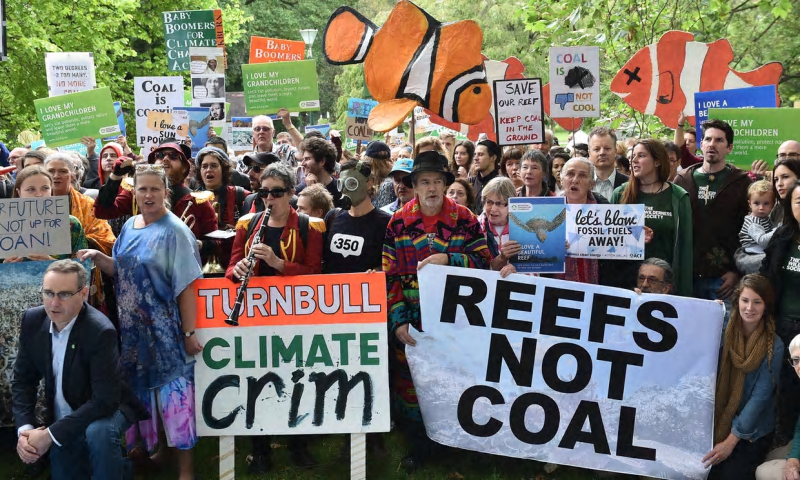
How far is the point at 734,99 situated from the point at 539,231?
410 cm

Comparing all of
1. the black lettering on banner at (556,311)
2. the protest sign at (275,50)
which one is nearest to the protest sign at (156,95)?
the protest sign at (275,50)

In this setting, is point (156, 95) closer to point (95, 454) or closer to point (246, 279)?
point (246, 279)

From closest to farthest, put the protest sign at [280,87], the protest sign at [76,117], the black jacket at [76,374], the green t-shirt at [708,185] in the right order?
the black jacket at [76,374]
the green t-shirt at [708,185]
the protest sign at [76,117]
the protest sign at [280,87]

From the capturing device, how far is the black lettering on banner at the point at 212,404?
5.19m

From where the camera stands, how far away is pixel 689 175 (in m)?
6.51

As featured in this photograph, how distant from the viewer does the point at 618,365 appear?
5.19 metres

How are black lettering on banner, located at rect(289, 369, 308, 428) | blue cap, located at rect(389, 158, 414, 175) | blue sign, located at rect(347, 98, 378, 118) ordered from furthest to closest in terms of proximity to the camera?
blue sign, located at rect(347, 98, 378, 118) < blue cap, located at rect(389, 158, 414, 175) < black lettering on banner, located at rect(289, 369, 308, 428)

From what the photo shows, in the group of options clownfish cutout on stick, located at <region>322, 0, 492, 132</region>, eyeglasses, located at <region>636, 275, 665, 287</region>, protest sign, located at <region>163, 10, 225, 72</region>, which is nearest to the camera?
eyeglasses, located at <region>636, 275, 665, 287</region>

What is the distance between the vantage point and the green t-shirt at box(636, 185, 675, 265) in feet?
19.0

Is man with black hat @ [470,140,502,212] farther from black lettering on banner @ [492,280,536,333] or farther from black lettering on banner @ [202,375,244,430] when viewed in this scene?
black lettering on banner @ [202,375,244,430]

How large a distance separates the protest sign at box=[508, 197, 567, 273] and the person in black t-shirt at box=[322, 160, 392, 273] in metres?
0.87

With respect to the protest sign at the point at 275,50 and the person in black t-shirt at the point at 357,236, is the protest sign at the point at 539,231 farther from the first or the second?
the protest sign at the point at 275,50

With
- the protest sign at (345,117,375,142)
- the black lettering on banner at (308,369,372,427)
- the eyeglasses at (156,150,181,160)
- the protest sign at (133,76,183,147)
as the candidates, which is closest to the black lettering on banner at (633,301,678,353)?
the black lettering on banner at (308,369,372,427)

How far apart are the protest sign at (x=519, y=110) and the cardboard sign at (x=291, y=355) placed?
3625 mm
